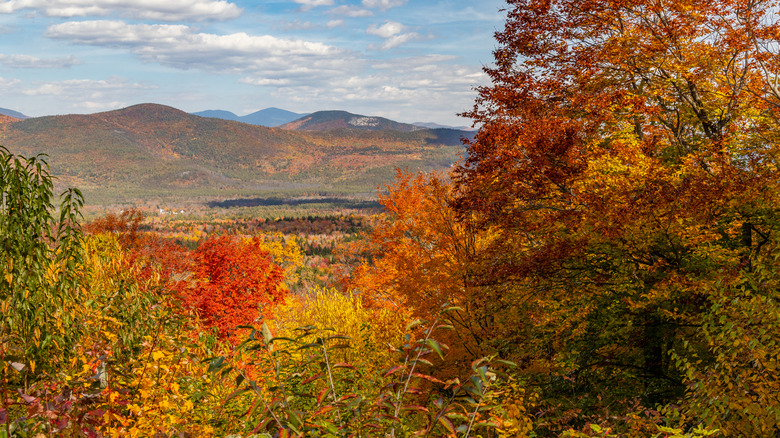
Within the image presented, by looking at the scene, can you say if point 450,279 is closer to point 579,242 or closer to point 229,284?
point 579,242

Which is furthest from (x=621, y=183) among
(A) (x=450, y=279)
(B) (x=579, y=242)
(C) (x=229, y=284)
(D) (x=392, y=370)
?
(C) (x=229, y=284)

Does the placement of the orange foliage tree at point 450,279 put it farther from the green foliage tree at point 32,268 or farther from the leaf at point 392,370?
the leaf at point 392,370

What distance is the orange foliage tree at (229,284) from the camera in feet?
70.0

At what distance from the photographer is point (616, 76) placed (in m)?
13.9

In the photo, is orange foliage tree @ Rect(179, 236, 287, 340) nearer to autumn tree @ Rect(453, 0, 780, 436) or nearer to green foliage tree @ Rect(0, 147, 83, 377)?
autumn tree @ Rect(453, 0, 780, 436)

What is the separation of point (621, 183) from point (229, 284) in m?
16.9

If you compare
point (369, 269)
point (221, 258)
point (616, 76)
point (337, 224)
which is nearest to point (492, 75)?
point (616, 76)

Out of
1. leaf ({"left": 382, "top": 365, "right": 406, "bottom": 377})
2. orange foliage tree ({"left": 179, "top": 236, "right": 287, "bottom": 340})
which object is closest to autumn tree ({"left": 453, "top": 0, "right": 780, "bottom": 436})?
leaf ({"left": 382, "top": 365, "right": 406, "bottom": 377})

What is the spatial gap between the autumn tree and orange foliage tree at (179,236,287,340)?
39.4 feet

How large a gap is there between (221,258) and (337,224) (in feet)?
426

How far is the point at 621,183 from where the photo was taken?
1084 cm

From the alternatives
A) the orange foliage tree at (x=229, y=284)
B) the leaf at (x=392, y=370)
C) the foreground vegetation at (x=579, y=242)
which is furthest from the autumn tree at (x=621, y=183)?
the orange foliage tree at (x=229, y=284)

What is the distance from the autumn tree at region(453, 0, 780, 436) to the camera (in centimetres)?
991

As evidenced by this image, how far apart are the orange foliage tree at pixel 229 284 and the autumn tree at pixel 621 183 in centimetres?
1202
